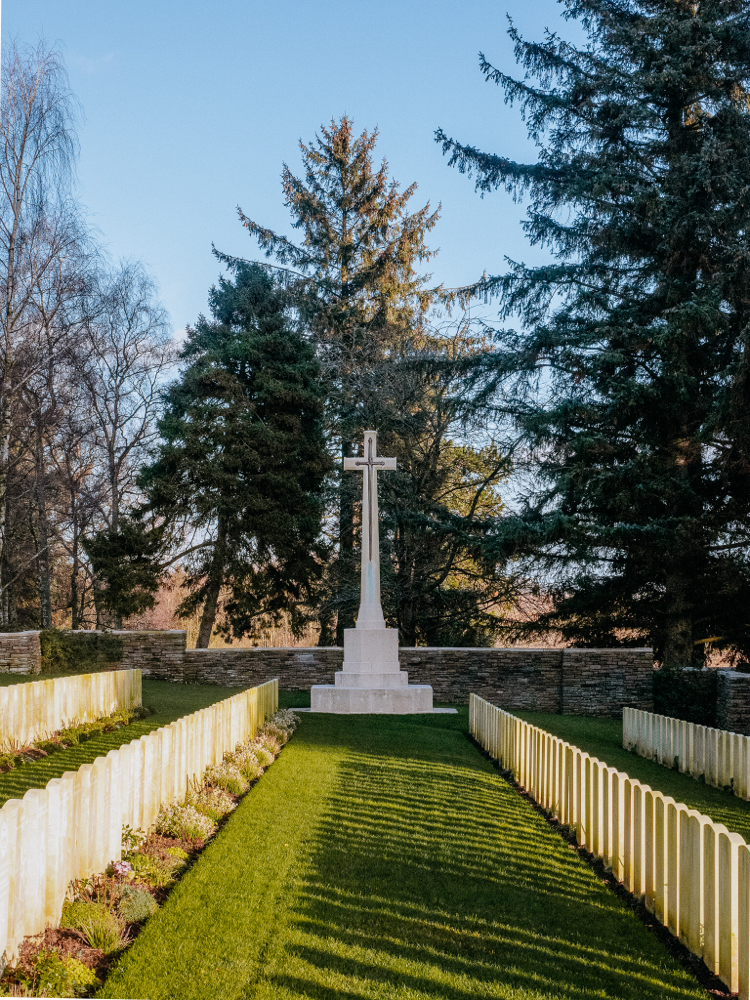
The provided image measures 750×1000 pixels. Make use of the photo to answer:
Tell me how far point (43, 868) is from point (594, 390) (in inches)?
659

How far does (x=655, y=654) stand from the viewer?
1923 centimetres

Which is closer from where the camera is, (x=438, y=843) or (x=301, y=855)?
(x=301, y=855)

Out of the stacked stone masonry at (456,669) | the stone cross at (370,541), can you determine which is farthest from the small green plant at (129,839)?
the stacked stone masonry at (456,669)

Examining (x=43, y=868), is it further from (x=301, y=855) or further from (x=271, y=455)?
(x=271, y=455)

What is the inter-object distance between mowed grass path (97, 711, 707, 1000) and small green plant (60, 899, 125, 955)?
102 mm

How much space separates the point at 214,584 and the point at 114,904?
18710 millimetres

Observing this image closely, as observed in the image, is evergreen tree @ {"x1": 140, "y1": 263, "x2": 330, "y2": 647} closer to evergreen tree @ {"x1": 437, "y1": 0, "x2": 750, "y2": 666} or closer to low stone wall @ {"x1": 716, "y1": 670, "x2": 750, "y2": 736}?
evergreen tree @ {"x1": 437, "y1": 0, "x2": 750, "y2": 666}

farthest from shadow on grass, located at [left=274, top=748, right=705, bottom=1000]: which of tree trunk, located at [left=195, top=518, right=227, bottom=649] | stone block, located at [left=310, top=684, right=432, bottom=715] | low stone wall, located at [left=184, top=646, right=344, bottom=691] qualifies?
tree trunk, located at [left=195, top=518, right=227, bottom=649]

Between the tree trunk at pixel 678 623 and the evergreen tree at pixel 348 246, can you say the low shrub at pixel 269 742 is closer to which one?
the tree trunk at pixel 678 623

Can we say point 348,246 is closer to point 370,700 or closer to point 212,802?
point 370,700

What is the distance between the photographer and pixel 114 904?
4.11m

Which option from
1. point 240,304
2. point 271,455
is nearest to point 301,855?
point 271,455

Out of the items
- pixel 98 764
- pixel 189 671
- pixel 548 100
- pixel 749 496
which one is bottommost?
pixel 189 671

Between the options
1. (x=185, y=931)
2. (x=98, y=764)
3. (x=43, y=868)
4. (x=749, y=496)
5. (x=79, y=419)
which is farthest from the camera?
(x=79, y=419)
